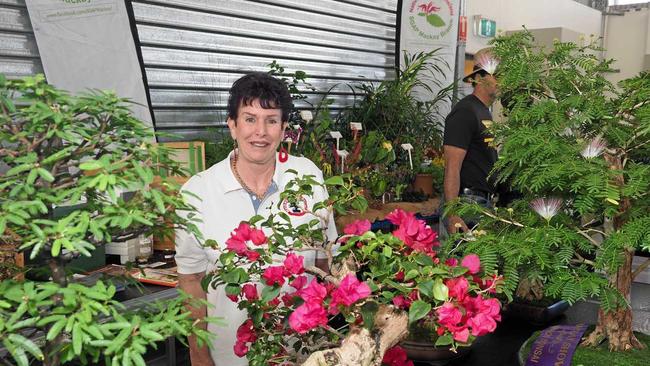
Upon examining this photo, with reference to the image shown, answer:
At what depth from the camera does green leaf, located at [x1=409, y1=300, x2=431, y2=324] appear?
3.00 feet

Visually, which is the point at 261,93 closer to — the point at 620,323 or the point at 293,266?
the point at 293,266

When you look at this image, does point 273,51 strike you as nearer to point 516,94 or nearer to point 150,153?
point 516,94

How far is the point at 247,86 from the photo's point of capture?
68.8 inches

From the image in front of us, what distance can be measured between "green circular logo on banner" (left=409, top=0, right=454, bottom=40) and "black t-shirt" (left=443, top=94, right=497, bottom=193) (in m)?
2.00

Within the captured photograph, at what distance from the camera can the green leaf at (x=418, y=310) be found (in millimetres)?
914

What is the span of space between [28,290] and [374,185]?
270 centimetres

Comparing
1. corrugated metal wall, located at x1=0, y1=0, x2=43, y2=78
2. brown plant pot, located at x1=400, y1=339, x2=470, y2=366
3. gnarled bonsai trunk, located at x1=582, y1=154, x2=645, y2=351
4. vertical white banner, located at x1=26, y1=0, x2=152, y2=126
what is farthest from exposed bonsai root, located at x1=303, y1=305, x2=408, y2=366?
corrugated metal wall, located at x1=0, y1=0, x2=43, y2=78

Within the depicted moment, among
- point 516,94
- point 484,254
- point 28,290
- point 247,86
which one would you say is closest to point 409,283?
point 484,254

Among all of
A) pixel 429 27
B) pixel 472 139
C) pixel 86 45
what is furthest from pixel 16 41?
pixel 429 27

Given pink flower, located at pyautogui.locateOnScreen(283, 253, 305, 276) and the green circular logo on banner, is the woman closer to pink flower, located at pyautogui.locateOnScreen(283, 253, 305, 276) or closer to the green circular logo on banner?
pink flower, located at pyautogui.locateOnScreen(283, 253, 305, 276)

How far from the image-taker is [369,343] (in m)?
0.97

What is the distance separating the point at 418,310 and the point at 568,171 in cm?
59

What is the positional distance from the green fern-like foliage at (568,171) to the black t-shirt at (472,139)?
145 centimetres

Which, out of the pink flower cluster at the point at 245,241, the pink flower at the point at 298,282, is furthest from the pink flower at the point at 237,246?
the pink flower at the point at 298,282
